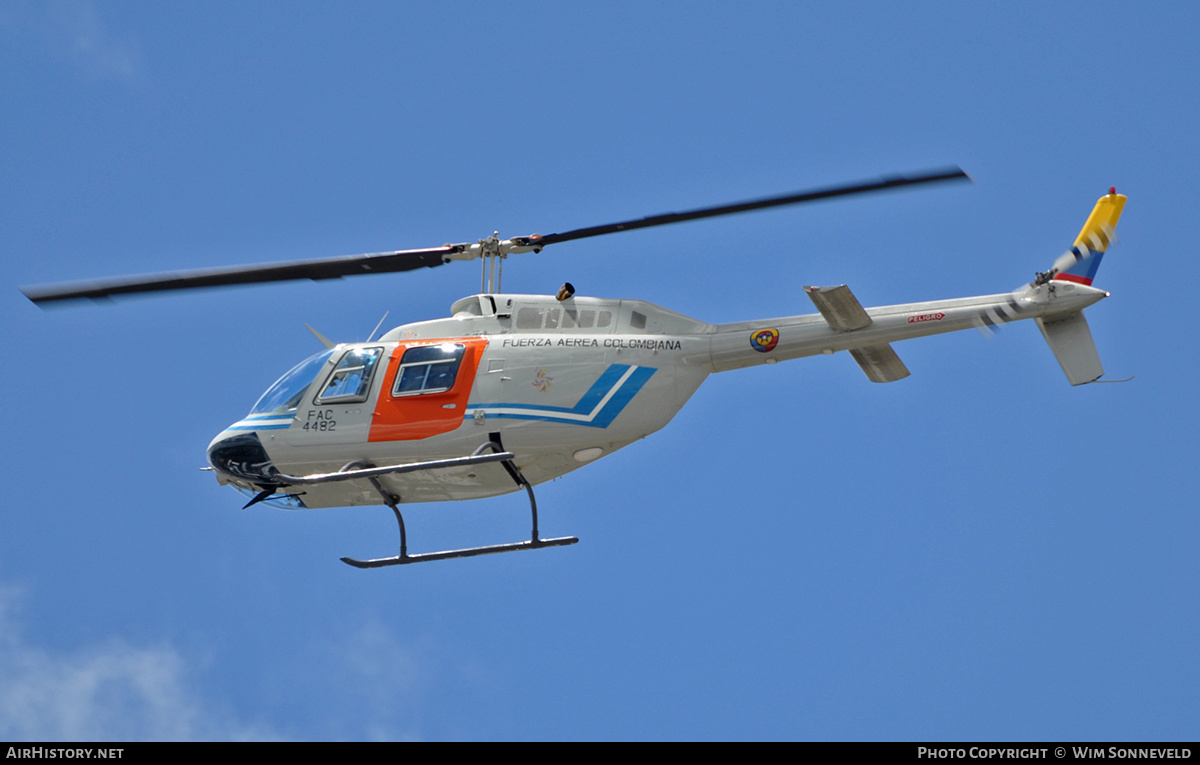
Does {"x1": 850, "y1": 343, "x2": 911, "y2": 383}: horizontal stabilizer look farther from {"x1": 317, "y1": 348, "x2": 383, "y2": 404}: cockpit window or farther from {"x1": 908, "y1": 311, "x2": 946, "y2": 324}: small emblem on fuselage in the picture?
{"x1": 317, "y1": 348, "x2": 383, "y2": 404}: cockpit window

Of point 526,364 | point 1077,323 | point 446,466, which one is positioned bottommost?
point 446,466

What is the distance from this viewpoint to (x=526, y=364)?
1722 cm

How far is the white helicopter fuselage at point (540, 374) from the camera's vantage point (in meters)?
17.0

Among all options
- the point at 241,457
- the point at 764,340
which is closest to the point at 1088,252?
the point at 764,340

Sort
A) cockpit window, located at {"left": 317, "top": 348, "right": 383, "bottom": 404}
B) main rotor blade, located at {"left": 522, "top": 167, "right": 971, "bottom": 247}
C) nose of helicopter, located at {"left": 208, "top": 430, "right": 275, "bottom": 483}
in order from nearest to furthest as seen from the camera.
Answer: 1. main rotor blade, located at {"left": 522, "top": 167, "right": 971, "bottom": 247}
2. cockpit window, located at {"left": 317, "top": 348, "right": 383, "bottom": 404}
3. nose of helicopter, located at {"left": 208, "top": 430, "right": 275, "bottom": 483}

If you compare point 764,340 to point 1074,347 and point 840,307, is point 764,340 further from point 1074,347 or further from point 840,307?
point 1074,347

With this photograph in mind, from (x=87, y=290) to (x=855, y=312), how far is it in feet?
26.3

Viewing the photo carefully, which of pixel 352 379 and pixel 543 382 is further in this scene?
pixel 352 379

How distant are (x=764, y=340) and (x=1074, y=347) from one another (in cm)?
328

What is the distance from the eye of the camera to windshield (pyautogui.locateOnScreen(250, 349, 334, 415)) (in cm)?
1797

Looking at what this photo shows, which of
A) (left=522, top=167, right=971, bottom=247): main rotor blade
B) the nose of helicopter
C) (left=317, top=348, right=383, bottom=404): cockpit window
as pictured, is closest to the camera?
(left=522, top=167, right=971, bottom=247): main rotor blade

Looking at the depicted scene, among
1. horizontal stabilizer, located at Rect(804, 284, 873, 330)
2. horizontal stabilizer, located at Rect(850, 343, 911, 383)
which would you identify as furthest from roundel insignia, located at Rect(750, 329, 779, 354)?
horizontal stabilizer, located at Rect(850, 343, 911, 383)

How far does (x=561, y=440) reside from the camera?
56.0 feet

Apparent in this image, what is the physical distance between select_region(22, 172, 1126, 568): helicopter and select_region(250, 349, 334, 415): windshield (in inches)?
1.9
